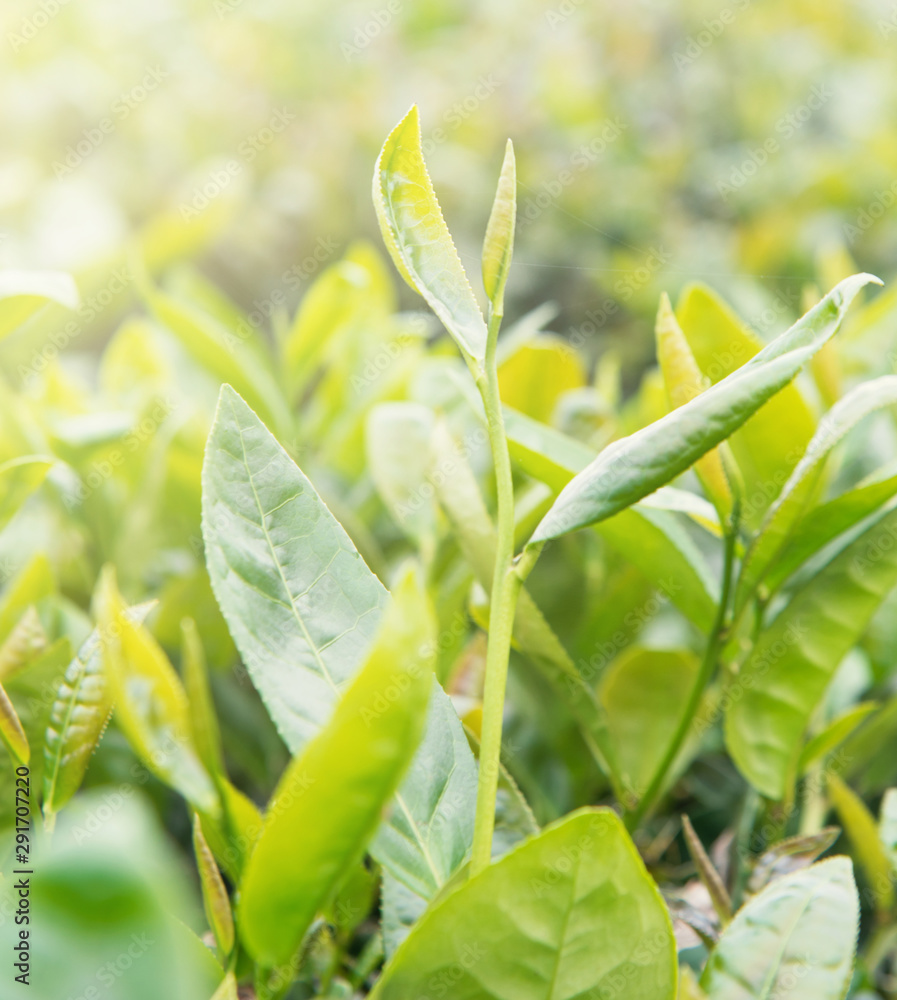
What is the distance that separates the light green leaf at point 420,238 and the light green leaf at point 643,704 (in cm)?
37

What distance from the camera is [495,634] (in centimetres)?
50

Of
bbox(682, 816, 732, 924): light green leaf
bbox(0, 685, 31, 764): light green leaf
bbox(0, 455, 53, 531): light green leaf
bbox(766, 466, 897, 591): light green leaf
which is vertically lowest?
bbox(682, 816, 732, 924): light green leaf

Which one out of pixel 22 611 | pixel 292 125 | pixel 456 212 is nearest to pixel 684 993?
pixel 22 611

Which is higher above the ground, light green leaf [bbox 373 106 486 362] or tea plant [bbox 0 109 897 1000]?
light green leaf [bbox 373 106 486 362]

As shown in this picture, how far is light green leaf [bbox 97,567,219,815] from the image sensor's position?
0.41 m

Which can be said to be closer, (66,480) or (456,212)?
(66,480)

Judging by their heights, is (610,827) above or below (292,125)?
below

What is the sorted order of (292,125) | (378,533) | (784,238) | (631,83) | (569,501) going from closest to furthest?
1. (569,501)
2. (378,533)
3. (784,238)
4. (292,125)
5. (631,83)

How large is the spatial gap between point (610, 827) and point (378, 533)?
27.5 inches

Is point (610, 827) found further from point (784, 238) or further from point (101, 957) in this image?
point (784, 238)

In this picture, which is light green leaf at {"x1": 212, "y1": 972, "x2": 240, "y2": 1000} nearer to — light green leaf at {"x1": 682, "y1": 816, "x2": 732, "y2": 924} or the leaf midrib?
the leaf midrib

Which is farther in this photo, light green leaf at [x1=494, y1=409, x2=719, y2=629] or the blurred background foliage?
the blurred background foliage

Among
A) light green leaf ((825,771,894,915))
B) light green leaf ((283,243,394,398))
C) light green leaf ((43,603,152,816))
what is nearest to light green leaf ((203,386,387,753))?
light green leaf ((43,603,152,816))

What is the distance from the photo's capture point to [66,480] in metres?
0.95
